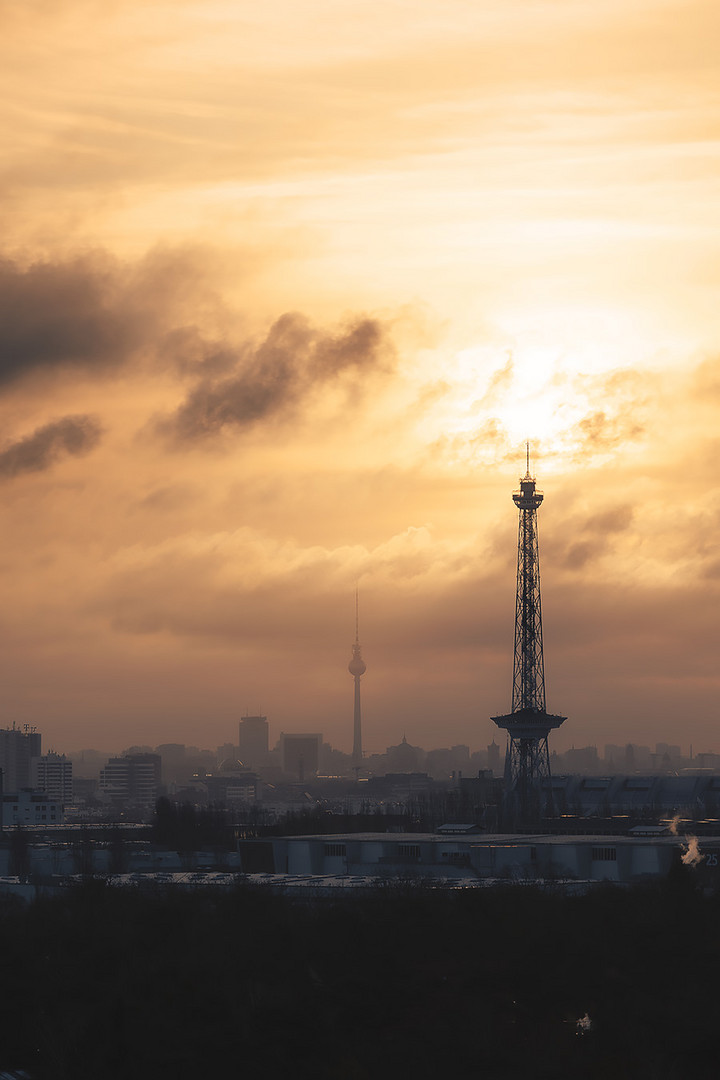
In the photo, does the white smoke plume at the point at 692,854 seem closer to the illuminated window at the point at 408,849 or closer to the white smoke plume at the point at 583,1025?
the illuminated window at the point at 408,849

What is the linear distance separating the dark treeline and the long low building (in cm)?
2332

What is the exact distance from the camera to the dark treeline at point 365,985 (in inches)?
1902

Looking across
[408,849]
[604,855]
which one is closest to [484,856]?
[604,855]

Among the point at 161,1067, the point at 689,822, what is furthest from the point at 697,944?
the point at 689,822

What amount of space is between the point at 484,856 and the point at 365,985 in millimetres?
46477

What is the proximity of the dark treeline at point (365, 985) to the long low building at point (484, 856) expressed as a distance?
23322 mm

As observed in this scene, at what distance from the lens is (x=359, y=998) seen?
56.7 metres

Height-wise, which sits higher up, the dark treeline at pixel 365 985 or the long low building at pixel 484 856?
the long low building at pixel 484 856

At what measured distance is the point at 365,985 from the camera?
58.0 metres

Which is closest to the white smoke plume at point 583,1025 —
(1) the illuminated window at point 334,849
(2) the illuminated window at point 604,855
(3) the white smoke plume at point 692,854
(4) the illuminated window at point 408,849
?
(3) the white smoke plume at point 692,854

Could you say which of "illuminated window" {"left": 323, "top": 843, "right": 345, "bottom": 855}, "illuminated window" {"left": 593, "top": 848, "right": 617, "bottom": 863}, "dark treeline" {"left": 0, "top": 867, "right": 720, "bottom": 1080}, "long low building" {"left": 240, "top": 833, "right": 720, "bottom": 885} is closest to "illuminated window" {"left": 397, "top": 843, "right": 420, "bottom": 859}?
"long low building" {"left": 240, "top": 833, "right": 720, "bottom": 885}

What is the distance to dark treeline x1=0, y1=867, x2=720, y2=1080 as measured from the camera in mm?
48312

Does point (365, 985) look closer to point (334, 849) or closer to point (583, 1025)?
point (583, 1025)

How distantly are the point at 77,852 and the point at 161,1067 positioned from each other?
73.4 meters
